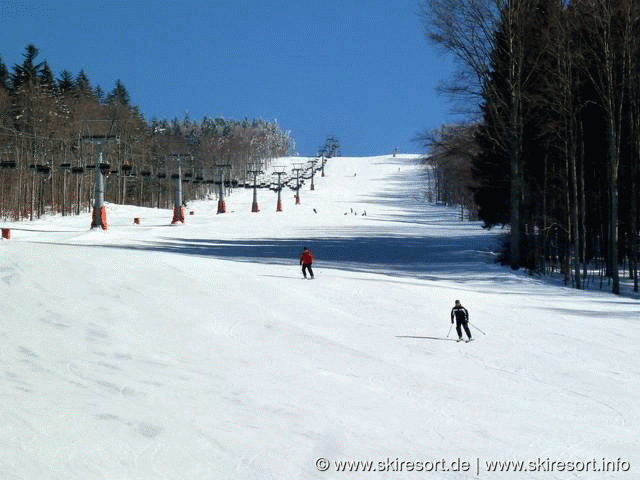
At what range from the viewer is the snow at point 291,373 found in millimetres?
8703

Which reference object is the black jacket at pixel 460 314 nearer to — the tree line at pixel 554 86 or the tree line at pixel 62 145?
the tree line at pixel 554 86

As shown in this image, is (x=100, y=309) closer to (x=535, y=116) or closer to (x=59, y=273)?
(x=59, y=273)

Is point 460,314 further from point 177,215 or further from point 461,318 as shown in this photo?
point 177,215

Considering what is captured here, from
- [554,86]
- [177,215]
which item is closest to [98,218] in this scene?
[177,215]

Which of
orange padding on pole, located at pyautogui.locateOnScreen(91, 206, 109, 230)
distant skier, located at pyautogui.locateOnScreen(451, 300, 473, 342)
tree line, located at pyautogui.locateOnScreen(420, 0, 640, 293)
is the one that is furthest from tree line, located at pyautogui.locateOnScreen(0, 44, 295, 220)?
distant skier, located at pyautogui.locateOnScreen(451, 300, 473, 342)

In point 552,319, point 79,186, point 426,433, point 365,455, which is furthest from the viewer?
point 79,186

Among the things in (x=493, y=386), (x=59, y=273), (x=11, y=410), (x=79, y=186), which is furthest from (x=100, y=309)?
(x=79, y=186)

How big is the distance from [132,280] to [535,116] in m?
19.4

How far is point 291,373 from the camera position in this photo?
12578 mm

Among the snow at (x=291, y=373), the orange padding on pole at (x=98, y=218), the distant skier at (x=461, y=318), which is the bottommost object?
the snow at (x=291, y=373)

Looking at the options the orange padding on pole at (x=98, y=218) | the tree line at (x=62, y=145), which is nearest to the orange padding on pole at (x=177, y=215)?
the tree line at (x=62, y=145)

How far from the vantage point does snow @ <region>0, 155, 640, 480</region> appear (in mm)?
8703

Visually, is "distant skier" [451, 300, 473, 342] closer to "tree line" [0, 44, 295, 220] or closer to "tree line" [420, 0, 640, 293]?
"tree line" [420, 0, 640, 293]

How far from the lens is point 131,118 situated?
95500 millimetres
